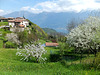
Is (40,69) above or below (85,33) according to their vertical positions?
below

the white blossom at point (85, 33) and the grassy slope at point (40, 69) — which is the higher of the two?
the white blossom at point (85, 33)

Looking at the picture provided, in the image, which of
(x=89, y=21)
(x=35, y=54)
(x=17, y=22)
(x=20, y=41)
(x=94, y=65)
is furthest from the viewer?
(x=17, y=22)

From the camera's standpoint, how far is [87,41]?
16781mm

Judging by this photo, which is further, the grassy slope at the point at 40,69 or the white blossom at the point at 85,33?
the white blossom at the point at 85,33

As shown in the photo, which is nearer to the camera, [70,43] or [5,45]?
[70,43]

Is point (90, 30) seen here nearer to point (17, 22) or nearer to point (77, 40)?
point (77, 40)

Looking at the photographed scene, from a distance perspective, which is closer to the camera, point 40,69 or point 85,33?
point 40,69

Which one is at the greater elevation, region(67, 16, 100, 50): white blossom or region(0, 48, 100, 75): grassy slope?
region(67, 16, 100, 50): white blossom

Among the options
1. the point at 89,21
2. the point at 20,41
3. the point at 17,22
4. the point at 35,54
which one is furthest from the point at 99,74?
the point at 17,22

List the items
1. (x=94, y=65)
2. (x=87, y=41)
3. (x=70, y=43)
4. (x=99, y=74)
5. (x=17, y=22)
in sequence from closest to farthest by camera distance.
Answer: (x=99, y=74) < (x=94, y=65) < (x=87, y=41) < (x=70, y=43) < (x=17, y=22)

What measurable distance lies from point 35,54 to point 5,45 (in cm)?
3544

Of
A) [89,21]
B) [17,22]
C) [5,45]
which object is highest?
[17,22]

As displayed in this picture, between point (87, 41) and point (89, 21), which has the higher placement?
point (89, 21)

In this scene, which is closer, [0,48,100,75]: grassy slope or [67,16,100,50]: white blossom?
[0,48,100,75]: grassy slope
